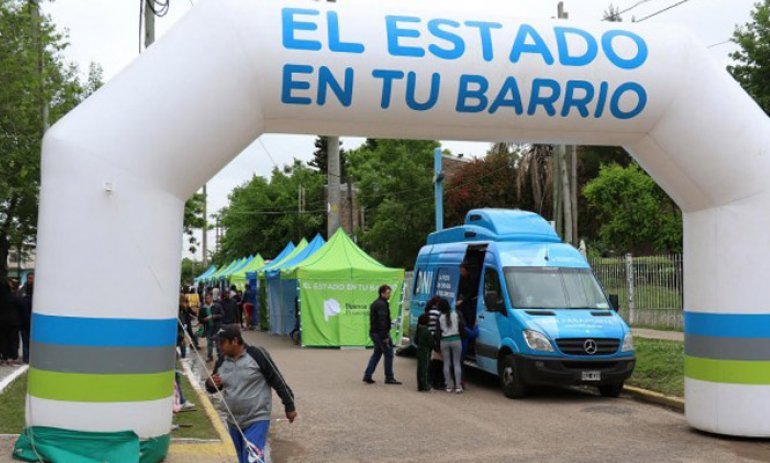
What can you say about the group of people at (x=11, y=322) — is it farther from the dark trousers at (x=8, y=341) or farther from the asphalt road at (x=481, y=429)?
the asphalt road at (x=481, y=429)

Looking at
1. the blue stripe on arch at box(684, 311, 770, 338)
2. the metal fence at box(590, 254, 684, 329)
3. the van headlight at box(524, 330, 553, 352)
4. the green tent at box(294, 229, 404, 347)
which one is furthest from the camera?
the green tent at box(294, 229, 404, 347)

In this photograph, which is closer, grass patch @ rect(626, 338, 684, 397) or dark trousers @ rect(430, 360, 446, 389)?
grass patch @ rect(626, 338, 684, 397)

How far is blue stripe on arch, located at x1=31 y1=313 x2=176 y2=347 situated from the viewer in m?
7.36

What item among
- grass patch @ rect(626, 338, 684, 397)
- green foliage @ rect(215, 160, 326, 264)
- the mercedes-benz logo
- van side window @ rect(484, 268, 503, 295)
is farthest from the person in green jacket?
green foliage @ rect(215, 160, 326, 264)

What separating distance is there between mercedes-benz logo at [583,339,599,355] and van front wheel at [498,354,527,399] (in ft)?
3.42

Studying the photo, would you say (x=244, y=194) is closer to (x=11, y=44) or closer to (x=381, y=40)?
(x=11, y=44)

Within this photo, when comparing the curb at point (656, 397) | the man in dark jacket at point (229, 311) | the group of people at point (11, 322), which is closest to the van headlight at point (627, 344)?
the curb at point (656, 397)

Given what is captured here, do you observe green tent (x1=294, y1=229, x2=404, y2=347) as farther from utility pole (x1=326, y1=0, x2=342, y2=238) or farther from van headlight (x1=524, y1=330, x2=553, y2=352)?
van headlight (x1=524, y1=330, x2=553, y2=352)

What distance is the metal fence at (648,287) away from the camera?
70.1ft

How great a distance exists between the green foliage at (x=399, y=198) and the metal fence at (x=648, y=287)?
1958 centimetres

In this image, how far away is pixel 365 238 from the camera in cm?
4681

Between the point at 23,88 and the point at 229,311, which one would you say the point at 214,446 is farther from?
the point at 23,88

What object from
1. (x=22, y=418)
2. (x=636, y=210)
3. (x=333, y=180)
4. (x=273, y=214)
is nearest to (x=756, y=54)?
(x=636, y=210)

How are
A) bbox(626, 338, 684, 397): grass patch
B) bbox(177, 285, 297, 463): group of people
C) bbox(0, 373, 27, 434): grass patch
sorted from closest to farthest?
1. bbox(177, 285, 297, 463): group of people
2. bbox(0, 373, 27, 434): grass patch
3. bbox(626, 338, 684, 397): grass patch
